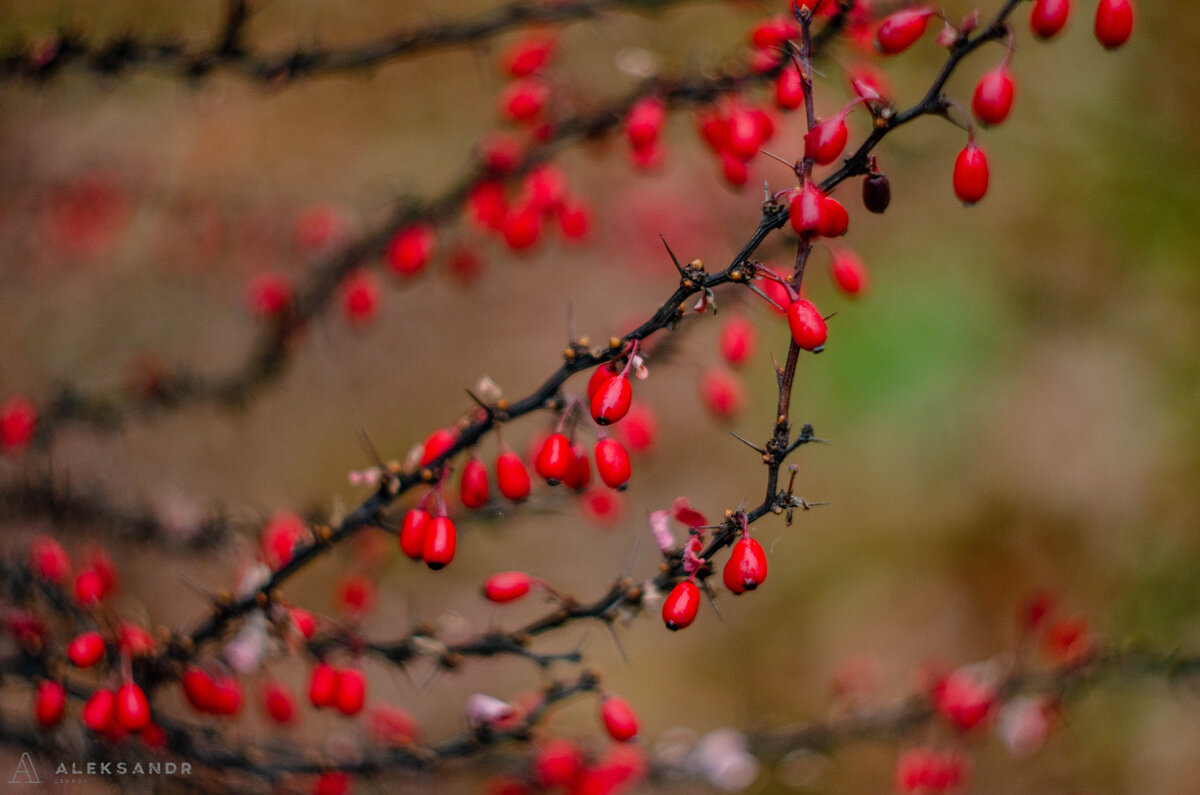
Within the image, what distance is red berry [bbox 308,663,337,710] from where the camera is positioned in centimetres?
185

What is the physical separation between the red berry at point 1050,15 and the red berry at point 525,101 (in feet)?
4.88

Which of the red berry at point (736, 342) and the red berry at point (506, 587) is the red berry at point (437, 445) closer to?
the red berry at point (506, 587)

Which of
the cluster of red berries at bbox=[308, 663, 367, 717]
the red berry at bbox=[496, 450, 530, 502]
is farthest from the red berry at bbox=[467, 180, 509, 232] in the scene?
the cluster of red berries at bbox=[308, 663, 367, 717]

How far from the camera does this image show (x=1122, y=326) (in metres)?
4.62

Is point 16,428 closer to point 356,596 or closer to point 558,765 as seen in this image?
point 356,596

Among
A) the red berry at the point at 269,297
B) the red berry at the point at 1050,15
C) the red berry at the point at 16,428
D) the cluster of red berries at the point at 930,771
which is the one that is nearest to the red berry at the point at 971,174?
the red berry at the point at 1050,15

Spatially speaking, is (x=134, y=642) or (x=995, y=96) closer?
(x=995, y=96)

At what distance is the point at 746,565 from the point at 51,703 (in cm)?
161

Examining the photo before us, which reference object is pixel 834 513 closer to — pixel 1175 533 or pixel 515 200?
pixel 1175 533

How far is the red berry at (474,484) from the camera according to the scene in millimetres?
1569

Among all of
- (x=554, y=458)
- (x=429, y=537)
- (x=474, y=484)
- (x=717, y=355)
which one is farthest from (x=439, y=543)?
(x=717, y=355)

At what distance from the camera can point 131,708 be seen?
1669 mm

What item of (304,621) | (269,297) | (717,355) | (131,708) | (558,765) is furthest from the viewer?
(717,355)

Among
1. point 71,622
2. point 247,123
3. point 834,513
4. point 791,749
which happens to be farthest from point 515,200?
point 247,123
